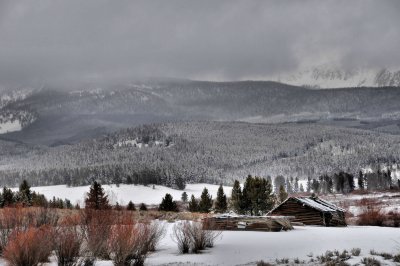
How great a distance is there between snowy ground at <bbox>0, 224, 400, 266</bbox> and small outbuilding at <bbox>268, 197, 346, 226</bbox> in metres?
21.2

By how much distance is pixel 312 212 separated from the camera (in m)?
53.2

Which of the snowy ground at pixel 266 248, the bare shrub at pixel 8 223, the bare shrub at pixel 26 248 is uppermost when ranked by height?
the bare shrub at pixel 8 223

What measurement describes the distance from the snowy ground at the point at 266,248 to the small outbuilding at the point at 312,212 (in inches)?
834

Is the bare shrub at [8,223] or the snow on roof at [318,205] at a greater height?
the snow on roof at [318,205]

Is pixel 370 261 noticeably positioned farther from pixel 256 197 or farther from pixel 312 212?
pixel 256 197

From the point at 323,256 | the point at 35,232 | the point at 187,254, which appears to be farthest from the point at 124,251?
the point at 323,256

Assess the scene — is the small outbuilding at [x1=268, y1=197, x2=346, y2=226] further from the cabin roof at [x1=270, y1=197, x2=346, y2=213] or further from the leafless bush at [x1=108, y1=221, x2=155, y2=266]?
the leafless bush at [x1=108, y1=221, x2=155, y2=266]

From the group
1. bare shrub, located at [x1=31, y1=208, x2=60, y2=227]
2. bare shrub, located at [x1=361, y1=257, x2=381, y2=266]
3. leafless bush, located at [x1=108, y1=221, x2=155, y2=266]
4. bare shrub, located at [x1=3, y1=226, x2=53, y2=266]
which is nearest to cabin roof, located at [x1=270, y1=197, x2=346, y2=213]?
bare shrub, located at [x1=361, y1=257, x2=381, y2=266]

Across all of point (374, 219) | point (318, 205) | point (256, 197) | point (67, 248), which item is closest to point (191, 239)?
point (67, 248)

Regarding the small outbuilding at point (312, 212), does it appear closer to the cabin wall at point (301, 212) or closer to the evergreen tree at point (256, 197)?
the cabin wall at point (301, 212)

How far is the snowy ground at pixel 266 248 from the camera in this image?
69.2ft

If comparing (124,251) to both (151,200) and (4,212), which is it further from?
(151,200)

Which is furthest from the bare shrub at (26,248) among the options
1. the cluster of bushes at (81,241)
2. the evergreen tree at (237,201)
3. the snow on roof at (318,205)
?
the evergreen tree at (237,201)

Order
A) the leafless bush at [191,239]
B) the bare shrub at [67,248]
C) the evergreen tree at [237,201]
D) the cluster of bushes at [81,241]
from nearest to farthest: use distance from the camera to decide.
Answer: the cluster of bushes at [81,241], the bare shrub at [67,248], the leafless bush at [191,239], the evergreen tree at [237,201]
